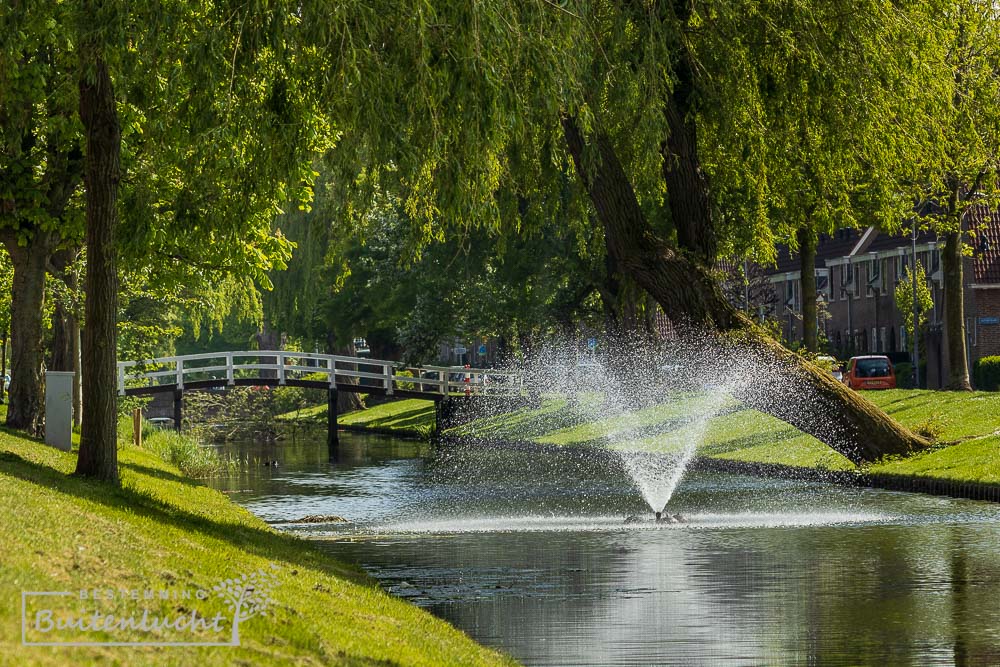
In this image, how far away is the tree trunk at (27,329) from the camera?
26.3 m

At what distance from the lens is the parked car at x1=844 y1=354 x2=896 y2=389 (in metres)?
60.5

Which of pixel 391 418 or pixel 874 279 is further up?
pixel 874 279

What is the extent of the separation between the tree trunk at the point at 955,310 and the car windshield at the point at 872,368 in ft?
63.4

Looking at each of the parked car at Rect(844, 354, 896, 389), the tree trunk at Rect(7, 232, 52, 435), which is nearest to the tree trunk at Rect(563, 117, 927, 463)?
the tree trunk at Rect(7, 232, 52, 435)

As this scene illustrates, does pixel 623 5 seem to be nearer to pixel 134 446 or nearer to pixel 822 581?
pixel 822 581

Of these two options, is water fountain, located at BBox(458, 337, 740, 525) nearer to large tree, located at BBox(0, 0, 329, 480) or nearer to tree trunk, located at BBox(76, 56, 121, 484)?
tree trunk, located at BBox(76, 56, 121, 484)

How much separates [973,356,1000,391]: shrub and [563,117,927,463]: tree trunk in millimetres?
29683

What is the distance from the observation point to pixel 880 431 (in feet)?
96.3

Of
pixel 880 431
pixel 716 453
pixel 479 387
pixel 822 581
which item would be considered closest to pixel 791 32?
pixel 880 431

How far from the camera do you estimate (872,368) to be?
60969 mm

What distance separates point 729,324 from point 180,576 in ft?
61.8

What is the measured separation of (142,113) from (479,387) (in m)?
37.0

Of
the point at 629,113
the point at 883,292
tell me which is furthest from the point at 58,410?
the point at 883,292
